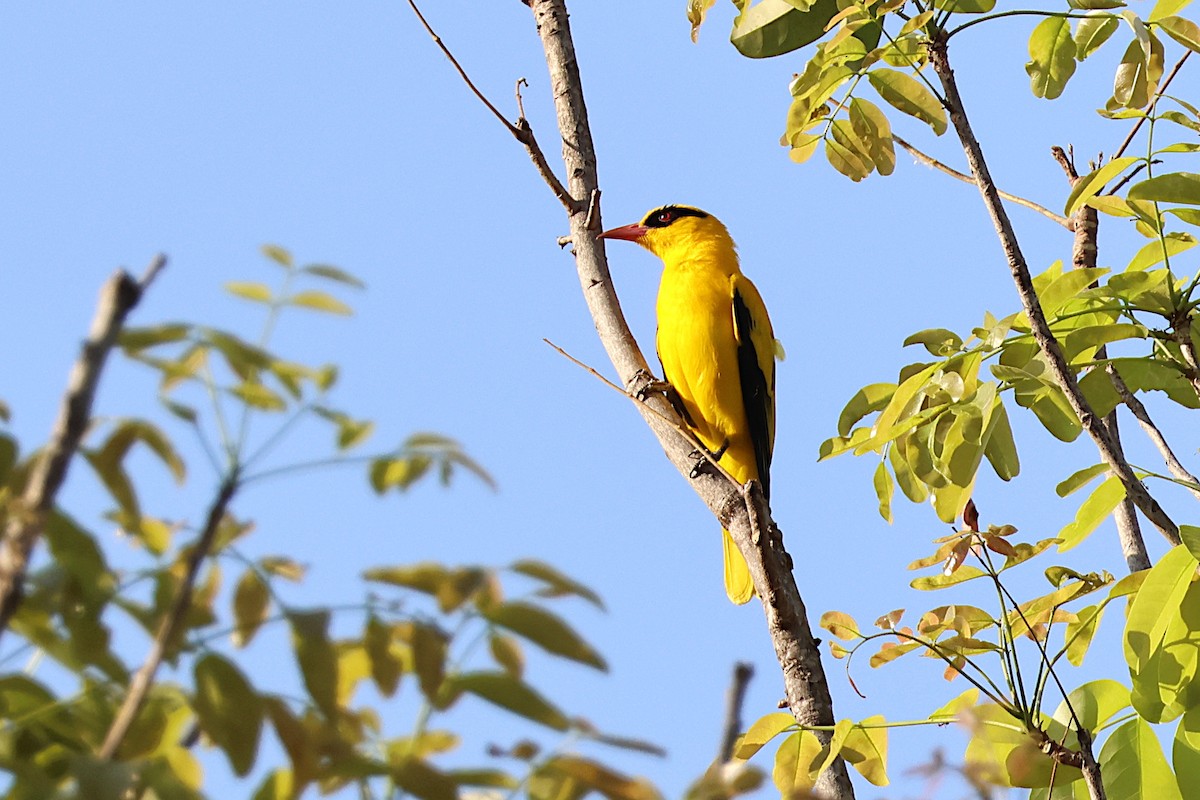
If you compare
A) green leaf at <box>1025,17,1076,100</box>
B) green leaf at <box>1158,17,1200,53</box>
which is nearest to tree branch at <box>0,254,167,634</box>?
green leaf at <box>1158,17,1200,53</box>

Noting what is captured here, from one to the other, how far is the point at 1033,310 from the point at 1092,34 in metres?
1.27

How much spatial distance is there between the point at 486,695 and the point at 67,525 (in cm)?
35

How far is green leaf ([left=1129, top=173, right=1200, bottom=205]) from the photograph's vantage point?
9.37 feet

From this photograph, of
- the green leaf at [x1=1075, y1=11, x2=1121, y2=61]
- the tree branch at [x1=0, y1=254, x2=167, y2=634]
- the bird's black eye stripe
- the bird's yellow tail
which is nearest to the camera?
the tree branch at [x1=0, y1=254, x2=167, y2=634]

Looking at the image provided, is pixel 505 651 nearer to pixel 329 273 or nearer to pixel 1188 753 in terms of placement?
pixel 329 273

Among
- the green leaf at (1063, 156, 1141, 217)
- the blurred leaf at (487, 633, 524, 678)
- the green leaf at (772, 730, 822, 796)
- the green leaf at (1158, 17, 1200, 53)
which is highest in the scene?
the green leaf at (1158, 17, 1200, 53)

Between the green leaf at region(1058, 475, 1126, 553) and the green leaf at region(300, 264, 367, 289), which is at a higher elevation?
the green leaf at region(1058, 475, 1126, 553)

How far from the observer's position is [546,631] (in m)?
0.99

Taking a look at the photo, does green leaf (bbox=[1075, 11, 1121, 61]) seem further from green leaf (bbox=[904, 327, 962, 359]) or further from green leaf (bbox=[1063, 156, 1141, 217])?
green leaf (bbox=[904, 327, 962, 359])

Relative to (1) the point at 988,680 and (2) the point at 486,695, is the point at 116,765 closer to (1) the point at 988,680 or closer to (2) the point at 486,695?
(2) the point at 486,695

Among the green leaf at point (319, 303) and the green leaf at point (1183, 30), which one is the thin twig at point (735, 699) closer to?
the green leaf at point (319, 303)

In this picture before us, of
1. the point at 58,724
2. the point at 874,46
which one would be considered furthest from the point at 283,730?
the point at 874,46

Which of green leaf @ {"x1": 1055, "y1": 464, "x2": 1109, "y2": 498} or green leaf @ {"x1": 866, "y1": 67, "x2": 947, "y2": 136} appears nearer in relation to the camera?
green leaf @ {"x1": 1055, "y1": 464, "x2": 1109, "y2": 498}

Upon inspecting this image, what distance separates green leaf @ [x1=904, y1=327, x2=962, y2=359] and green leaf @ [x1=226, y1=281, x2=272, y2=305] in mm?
2200
